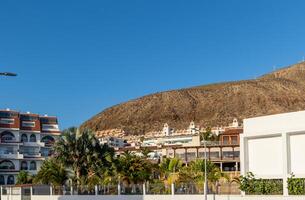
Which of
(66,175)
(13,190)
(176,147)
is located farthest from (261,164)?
(176,147)

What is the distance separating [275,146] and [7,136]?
76856 millimetres

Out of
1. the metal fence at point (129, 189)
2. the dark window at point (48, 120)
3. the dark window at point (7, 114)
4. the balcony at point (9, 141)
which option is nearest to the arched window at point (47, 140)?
the dark window at point (48, 120)

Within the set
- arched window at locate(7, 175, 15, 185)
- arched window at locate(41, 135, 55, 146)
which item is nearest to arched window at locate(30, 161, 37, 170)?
arched window at locate(7, 175, 15, 185)

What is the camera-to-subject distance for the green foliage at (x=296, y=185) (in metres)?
46.3

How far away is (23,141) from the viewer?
119 m

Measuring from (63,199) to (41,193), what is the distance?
4.93 meters

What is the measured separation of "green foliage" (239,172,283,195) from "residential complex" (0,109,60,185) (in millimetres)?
71455

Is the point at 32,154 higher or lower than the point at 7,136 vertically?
lower

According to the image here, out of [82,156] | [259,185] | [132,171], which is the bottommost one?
[259,185]

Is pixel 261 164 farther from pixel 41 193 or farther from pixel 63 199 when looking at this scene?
pixel 41 193

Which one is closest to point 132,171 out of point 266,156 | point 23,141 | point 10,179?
point 266,156

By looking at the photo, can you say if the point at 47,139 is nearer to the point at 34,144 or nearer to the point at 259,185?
the point at 34,144

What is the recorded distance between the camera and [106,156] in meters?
72.3

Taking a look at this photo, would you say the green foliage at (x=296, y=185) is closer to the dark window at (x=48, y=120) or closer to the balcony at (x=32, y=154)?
the balcony at (x=32, y=154)
